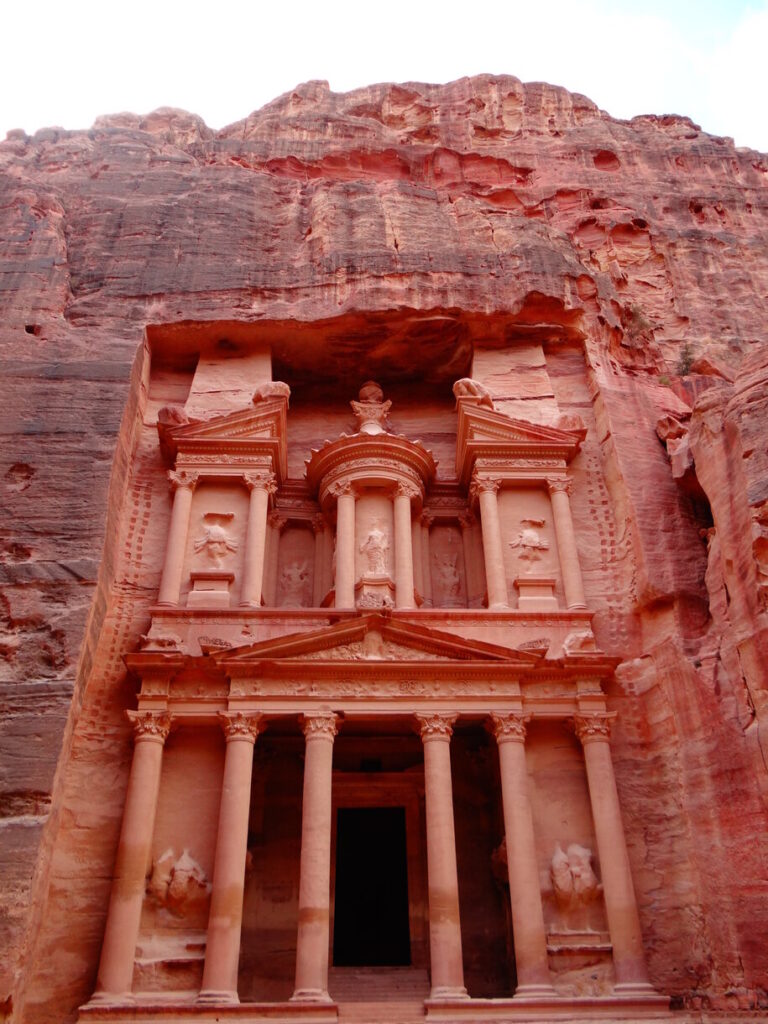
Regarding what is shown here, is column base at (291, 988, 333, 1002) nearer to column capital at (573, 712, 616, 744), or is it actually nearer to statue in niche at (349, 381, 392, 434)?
column capital at (573, 712, 616, 744)

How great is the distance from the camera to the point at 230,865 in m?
11.0

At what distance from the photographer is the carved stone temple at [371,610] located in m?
10.7

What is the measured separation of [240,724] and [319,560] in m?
4.29

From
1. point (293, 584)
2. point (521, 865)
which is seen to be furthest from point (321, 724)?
point (293, 584)

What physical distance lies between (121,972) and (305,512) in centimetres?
828

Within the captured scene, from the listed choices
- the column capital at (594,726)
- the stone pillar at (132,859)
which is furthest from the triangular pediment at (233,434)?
the column capital at (594,726)

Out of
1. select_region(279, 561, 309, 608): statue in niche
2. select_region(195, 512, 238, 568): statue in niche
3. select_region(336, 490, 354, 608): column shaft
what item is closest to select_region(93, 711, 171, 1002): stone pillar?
select_region(195, 512, 238, 568): statue in niche

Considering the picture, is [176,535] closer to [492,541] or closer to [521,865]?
[492,541]

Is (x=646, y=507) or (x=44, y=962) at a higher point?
(x=646, y=507)

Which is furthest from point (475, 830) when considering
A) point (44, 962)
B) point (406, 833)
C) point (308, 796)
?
point (44, 962)

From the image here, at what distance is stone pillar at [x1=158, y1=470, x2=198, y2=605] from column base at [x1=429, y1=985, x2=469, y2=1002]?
21.7ft

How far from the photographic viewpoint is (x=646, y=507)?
557 inches

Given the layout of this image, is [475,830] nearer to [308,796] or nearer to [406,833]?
[406,833]

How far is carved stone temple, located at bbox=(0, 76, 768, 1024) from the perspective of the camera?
10.7 m
